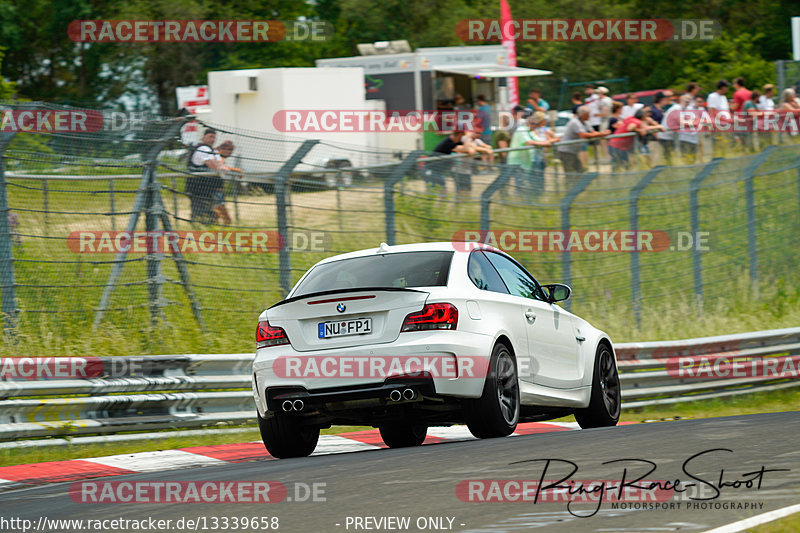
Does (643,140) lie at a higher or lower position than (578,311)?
higher

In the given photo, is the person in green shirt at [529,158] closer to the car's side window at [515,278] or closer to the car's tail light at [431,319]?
the car's side window at [515,278]

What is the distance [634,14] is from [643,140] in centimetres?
3772

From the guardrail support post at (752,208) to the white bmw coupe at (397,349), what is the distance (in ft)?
31.9

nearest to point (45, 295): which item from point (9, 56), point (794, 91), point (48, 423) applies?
point (48, 423)

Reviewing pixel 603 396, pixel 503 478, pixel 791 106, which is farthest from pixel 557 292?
pixel 791 106

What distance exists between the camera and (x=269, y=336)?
8977 mm

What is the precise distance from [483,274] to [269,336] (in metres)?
1.61

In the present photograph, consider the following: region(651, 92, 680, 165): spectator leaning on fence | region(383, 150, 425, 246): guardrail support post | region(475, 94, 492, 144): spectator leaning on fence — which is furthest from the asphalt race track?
region(475, 94, 492, 144): spectator leaning on fence

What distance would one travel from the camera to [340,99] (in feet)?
99.4

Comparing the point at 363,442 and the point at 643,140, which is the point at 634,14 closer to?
the point at 643,140

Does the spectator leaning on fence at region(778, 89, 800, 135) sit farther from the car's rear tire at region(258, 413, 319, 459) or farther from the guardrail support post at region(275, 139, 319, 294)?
the car's rear tire at region(258, 413, 319, 459)

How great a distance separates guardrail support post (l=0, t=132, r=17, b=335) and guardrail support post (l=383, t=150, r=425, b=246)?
443 cm

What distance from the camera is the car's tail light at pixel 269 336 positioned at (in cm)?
889

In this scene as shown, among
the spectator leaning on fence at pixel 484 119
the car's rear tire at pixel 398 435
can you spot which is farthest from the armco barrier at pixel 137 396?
the spectator leaning on fence at pixel 484 119
